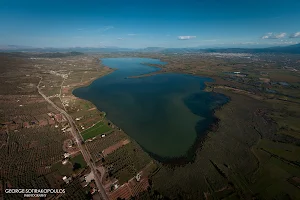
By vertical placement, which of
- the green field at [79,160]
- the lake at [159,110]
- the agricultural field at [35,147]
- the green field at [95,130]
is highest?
the agricultural field at [35,147]

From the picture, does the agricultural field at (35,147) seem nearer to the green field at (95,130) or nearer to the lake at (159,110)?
the green field at (95,130)

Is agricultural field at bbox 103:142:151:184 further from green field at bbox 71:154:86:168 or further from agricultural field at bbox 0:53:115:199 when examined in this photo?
agricultural field at bbox 0:53:115:199

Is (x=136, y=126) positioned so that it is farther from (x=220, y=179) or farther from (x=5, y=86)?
(x=5, y=86)

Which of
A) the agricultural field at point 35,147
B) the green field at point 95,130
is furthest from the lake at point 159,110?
the agricultural field at point 35,147

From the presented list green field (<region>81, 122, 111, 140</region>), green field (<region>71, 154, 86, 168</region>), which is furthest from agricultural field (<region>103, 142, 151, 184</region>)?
green field (<region>81, 122, 111, 140</region>)

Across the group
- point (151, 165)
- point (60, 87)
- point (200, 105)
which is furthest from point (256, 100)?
point (60, 87)

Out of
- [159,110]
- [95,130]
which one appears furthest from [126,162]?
[159,110]

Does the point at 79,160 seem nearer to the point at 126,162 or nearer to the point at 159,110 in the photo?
the point at 126,162
